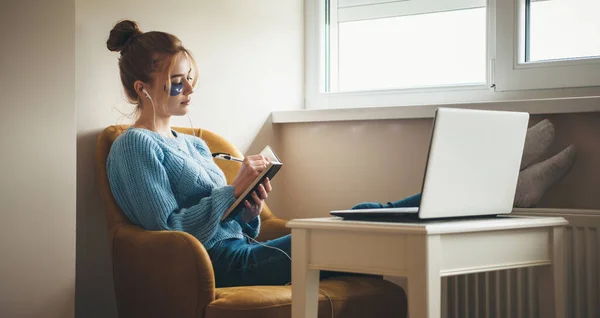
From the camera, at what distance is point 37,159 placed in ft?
5.98

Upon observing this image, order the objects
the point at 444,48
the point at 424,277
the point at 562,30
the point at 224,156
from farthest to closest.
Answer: the point at 444,48 → the point at 562,30 → the point at 224,156 → the point at 424,277

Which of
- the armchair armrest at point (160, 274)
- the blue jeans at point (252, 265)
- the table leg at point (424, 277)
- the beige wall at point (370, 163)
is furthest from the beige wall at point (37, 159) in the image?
the beige wall at point (370, 163)

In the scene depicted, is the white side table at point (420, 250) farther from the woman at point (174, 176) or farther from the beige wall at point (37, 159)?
the beige wall at point (37, 159)

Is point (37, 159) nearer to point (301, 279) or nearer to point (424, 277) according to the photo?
point (301, 279)

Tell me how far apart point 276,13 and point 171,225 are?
52.7 inches

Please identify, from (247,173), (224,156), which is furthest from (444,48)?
(247,173)

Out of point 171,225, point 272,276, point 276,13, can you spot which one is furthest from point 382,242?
point 276,13

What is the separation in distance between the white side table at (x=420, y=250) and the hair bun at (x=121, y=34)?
0.88 m

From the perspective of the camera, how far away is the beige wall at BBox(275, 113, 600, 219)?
8.46 feet

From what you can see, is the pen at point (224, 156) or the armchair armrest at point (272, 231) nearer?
the pen at point (224, 156)

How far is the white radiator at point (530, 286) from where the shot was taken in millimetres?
2414

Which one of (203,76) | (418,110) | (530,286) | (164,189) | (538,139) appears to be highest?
(203,76)

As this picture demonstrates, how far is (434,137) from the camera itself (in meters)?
1.65

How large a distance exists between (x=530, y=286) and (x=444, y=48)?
3.41 ft
